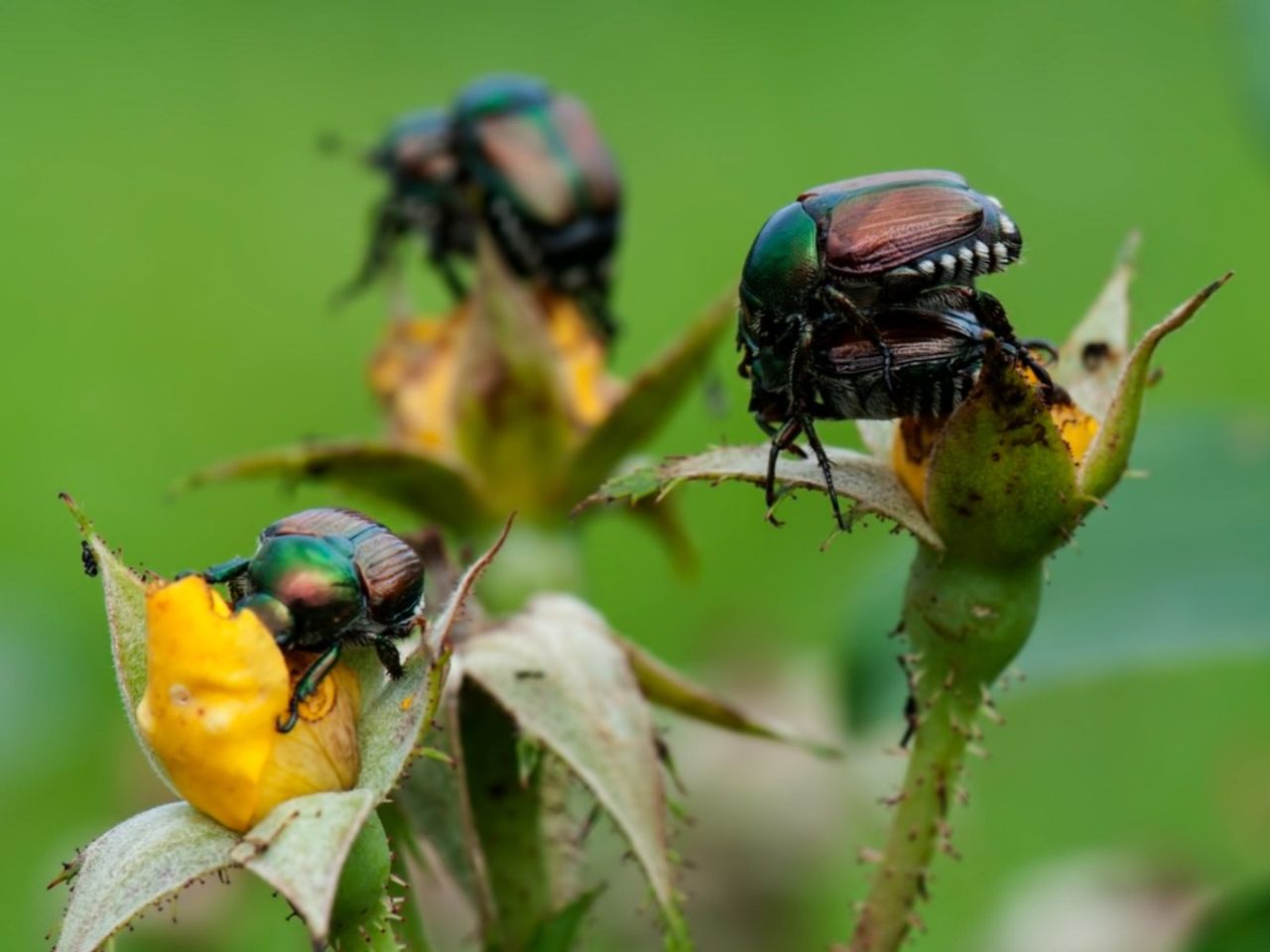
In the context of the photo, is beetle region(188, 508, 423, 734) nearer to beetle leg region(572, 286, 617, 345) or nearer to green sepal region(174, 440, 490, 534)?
green sepal region(174, 440, 490, 534)

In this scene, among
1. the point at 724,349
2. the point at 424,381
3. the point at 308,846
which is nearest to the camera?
the point at 308,846

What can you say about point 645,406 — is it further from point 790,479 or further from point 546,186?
point 790,479

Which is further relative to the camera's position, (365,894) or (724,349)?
(724,349)

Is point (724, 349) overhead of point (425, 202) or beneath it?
beneath

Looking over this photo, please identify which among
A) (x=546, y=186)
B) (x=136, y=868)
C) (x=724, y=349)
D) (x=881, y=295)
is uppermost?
(x=881, y=295)

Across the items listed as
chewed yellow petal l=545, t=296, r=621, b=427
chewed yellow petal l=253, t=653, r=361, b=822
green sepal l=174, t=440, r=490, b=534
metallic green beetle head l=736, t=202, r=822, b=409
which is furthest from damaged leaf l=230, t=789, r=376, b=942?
chewed yellow petal l=545, t=296, r=621, b=427

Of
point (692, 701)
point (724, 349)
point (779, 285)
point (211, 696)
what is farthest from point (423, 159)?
point (724, 349)

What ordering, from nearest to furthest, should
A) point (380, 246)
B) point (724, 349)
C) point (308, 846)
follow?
point (308, 846), point (380, 246), point (724, 349)

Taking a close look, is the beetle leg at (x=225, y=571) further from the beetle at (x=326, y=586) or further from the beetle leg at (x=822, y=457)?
the beetle leg at (x=822, y=457)
